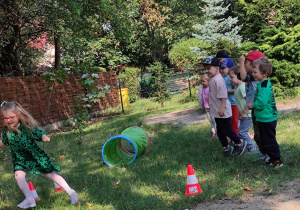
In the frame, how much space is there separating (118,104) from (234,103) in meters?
12.3

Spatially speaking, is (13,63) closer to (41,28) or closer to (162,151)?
(41,28)

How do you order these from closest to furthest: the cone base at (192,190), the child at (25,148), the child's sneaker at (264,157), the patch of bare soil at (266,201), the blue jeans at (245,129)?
1. the patch of bare soil at (266,201)
2. the cone base at (192,190)
3. the child at (25,148)
4. the child's sneaker at (264,157)
5. the blue jeans at (245,129)

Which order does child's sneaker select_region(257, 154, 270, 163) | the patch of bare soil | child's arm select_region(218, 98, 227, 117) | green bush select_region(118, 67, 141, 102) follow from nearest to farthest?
the patch of bare soil, child's sneaker select_region(257, 154, 270, 163), child's arm select_region(218, 98, 227, 117), green bush select_region(118, 67, 141, 102)

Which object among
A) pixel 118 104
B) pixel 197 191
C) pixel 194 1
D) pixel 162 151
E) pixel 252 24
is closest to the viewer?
pixel 197 191

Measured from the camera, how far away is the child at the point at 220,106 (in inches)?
194

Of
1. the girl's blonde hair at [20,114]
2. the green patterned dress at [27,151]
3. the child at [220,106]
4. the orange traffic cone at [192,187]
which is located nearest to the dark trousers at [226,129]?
the child at [220,106]

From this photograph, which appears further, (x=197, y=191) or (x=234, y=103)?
(x=234, y=103)

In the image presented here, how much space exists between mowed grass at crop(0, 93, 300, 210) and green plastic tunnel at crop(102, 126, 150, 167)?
0.15 metres

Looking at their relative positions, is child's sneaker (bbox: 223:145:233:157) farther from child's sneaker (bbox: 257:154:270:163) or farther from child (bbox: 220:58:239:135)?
child (bbox: 220:58:239:135)

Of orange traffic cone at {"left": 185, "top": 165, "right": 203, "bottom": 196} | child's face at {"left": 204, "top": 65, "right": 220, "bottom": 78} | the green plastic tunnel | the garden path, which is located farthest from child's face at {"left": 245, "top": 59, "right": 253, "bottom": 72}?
the green plastic tunnel

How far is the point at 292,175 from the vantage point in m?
3.99

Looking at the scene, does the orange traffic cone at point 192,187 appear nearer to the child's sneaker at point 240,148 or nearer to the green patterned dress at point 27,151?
the child's sneaker at point 240,148

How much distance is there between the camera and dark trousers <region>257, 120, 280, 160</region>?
4285mm

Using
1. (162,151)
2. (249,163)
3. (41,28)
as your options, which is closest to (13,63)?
(41,28)
